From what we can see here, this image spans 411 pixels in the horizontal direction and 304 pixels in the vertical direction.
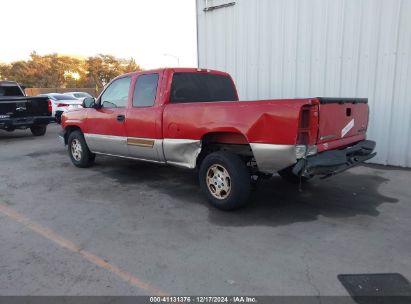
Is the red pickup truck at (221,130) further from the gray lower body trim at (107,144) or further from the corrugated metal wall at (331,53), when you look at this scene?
the corrugated metal wall at (331,53)

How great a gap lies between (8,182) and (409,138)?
7.54 m

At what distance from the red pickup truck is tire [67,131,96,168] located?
46 centimetres

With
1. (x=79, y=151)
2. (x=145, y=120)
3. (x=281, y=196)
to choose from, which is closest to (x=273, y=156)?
(x=281, y=196)

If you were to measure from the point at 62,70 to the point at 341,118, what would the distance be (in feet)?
187

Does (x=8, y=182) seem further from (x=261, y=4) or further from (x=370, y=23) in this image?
(x=370, y=23)

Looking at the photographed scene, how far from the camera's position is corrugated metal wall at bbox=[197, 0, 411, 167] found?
686 centimetres

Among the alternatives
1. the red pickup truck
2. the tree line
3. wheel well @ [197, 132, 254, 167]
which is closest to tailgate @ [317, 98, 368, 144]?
the red pickup truck

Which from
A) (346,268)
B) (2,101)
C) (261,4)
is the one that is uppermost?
(261,4)

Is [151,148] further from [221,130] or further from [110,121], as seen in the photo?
[221,130]

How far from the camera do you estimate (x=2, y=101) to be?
11.2 metres

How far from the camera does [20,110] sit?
38.4 ft

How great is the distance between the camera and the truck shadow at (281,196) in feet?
14.7

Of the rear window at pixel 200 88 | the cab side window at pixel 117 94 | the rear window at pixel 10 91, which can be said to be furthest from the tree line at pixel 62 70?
the rear window at pixel 200 88

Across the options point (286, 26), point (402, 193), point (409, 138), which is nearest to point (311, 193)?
point (402, 193)
